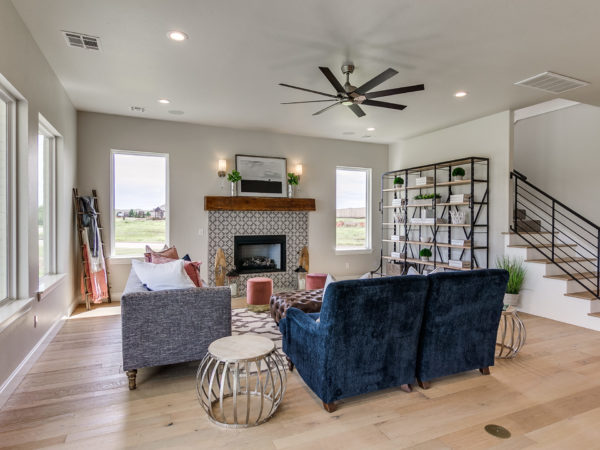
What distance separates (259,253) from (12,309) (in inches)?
164

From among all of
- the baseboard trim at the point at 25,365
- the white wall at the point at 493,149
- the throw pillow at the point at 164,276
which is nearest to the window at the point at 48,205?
the baseboard trim at the point at 25,365

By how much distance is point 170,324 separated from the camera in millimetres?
2693

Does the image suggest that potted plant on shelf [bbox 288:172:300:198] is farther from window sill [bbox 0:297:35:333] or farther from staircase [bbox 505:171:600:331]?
window sill [bbox 0:297:35:333]

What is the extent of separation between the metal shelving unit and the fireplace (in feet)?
5.87

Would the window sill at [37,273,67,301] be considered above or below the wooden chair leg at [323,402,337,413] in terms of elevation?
above

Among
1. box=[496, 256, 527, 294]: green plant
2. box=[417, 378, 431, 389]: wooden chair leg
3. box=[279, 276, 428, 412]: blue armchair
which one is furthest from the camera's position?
box=[496, 256, 527, 294]: green plant

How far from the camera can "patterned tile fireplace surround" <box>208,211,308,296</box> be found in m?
6.13

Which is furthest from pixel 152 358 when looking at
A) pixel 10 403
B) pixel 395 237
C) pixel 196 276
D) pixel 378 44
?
pixel 395 237

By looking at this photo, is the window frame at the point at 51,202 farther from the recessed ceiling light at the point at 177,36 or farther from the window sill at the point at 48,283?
the recessed ceiling light at the point at 177,36

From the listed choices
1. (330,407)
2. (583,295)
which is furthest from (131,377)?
(583,295)

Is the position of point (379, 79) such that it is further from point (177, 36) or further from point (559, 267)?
point (559, 267)

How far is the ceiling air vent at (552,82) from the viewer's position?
3.90 meters

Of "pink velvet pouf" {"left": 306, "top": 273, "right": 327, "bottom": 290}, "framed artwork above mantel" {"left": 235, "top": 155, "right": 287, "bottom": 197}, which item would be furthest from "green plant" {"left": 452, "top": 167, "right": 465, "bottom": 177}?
"framed artwork above mantel" {"left": 235, "top": 155, "right": 287, "bottom": 197}

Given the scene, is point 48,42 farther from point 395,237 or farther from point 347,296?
point 395,237
